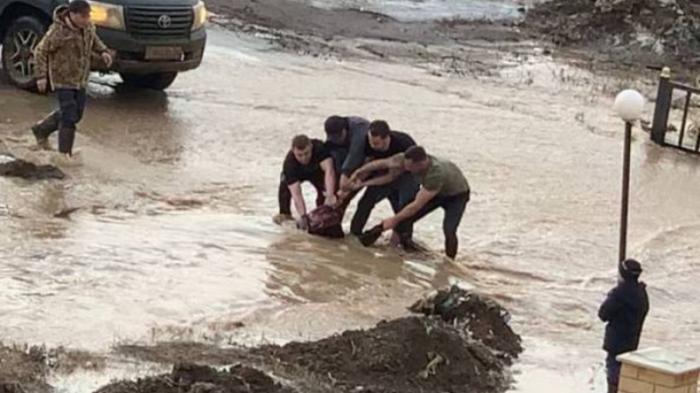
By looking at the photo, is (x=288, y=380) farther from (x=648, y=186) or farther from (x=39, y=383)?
(x=648, y=186)

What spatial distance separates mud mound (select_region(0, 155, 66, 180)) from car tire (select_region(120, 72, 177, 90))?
507 centimetres

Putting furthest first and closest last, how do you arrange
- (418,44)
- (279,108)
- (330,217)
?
1. (418,44)
2. (279,108)
3. (330,217)

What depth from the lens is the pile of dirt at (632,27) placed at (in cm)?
2922

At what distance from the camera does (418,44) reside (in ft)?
88.1

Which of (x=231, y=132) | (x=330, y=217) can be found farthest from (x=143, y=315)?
(x=231, y=132)

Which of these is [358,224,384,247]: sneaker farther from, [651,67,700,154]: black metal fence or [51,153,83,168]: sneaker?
[651,67,700,154]: black metal fence

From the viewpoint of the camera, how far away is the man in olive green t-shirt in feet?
37.6

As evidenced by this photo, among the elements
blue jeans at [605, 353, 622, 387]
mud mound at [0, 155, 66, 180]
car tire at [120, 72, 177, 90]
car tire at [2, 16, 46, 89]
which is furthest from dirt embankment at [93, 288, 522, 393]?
car tire at [120, 72, 177, 90]

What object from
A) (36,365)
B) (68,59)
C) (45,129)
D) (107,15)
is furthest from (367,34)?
(36,365)

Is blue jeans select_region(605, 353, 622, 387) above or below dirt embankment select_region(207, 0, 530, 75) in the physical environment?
above

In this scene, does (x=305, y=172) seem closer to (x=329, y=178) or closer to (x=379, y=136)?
(x=329, y=178)

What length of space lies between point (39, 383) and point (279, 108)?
11196 mm

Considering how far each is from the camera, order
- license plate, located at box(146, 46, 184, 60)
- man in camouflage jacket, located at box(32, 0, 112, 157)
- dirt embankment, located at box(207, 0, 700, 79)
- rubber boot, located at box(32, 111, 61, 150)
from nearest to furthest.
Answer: man in camouflage jacket, located at box(32, 0, 112, 157)
rubber boot, located at box(32, 111, 61, 150)
license plate, located at box(146, 46, 184, 60)
dirt embankment, located at box(207, 0, 700, 79)

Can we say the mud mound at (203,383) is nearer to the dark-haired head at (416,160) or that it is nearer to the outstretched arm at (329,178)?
the dark-haired head at (416,160)
